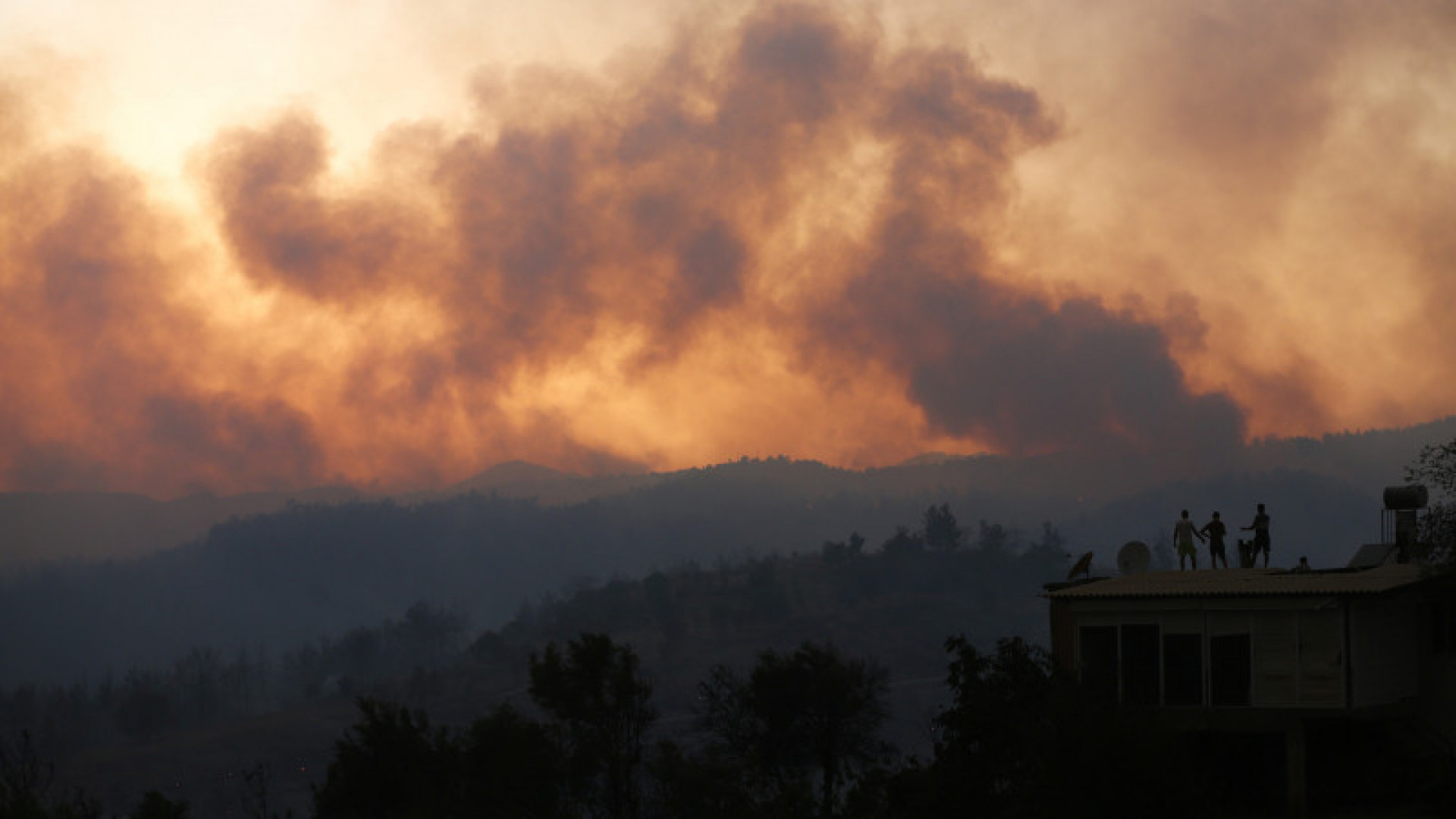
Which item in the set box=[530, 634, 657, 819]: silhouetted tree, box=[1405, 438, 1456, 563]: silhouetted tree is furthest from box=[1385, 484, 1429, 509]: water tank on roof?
box=[530, 634, 657, 819]: silhouetted tree

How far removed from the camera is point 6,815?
34.2m

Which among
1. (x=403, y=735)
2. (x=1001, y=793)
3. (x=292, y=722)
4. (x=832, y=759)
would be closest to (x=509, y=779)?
(x=403, y=735)

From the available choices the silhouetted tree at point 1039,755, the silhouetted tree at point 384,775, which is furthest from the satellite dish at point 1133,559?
the silhouetted tree at point 384,775

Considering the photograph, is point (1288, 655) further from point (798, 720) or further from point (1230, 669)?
point (798, 720)

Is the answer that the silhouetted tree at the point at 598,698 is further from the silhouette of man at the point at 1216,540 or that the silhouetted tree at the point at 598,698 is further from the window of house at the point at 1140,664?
the window of house at the point at 1140,664

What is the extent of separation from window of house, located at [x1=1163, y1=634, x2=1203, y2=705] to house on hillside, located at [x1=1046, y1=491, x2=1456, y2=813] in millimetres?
25

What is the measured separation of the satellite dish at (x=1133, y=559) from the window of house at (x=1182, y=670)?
287 inches

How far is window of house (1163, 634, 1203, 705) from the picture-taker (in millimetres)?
32719

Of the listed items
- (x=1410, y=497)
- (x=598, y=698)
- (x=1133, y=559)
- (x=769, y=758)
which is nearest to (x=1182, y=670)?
(x=1133, y=559)

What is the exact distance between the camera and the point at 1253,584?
33.2 meters

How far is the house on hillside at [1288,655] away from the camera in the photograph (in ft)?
105

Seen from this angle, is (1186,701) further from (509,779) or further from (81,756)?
(81,756)

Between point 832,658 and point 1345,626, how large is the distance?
4000 centimetres

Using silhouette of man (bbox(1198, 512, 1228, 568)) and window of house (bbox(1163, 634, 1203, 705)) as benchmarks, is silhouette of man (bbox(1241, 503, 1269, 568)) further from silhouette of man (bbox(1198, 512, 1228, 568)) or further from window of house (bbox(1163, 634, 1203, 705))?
window of house (bbox(1163, 634, 1203, 705))
